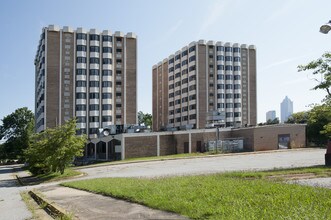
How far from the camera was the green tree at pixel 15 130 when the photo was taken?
9494 cm

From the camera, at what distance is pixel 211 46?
95.9 metres

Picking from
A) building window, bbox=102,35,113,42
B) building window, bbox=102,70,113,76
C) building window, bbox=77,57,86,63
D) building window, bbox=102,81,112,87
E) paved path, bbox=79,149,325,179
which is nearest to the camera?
paved path, bbox=79,149,325,179

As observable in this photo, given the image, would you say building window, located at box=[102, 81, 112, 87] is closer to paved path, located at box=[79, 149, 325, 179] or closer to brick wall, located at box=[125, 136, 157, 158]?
brick wall, located at box=[125, 136, 157, 158]

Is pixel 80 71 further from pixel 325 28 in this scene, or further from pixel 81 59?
pixel 325 28

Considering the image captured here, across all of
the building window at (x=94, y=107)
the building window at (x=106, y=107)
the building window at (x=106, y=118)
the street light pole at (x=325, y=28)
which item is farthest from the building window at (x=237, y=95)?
the street light pole at (x=325, y=28)

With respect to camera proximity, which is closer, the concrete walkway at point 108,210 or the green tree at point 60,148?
the concrete walkway at point 108,210

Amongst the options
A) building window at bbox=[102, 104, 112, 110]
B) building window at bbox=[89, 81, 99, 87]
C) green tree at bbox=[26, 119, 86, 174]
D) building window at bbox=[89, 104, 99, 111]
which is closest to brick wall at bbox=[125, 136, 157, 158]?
green tree at bbox=[26, 119, 86, 174]

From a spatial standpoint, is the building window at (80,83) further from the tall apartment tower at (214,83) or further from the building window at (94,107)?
the tall apartment tower at (214,83)

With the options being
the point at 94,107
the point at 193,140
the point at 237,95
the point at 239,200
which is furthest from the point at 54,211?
the point at 237,95

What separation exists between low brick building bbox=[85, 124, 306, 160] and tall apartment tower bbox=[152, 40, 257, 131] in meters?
32.0

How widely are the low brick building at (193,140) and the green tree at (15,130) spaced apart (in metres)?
44.6

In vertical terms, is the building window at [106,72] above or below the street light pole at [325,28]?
above

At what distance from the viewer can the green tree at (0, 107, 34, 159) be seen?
9494 centimetres

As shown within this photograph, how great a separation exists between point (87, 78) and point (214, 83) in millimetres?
34268
